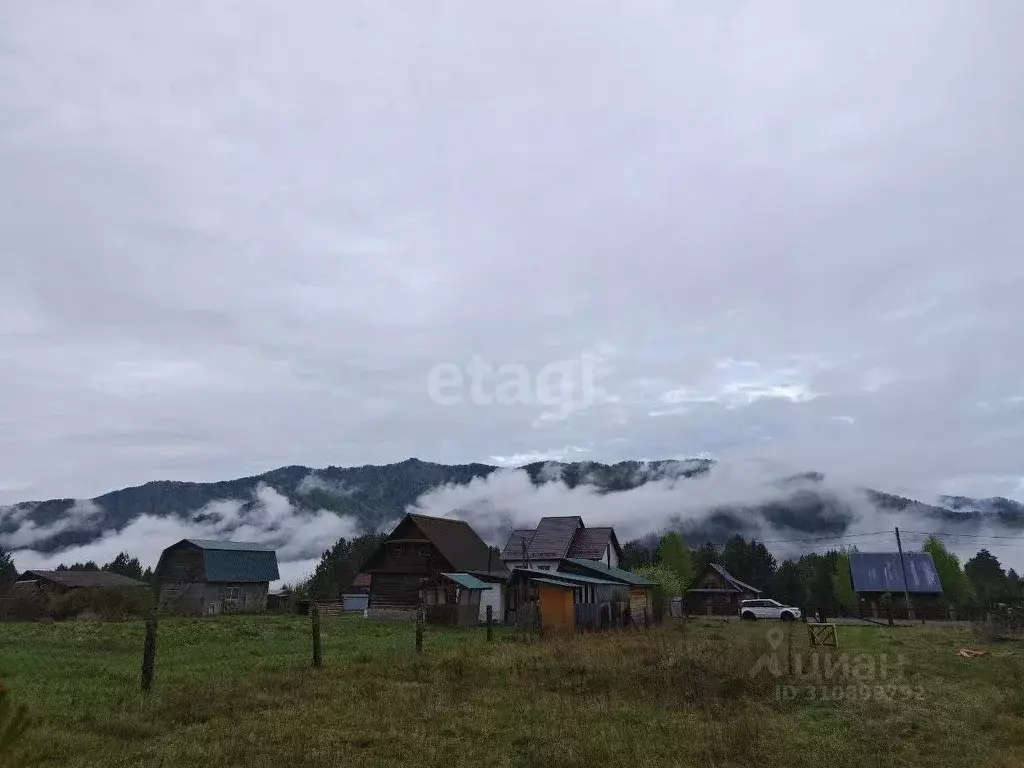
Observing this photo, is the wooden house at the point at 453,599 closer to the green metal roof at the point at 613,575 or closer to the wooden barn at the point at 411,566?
the wooden barn at the point at 411,566

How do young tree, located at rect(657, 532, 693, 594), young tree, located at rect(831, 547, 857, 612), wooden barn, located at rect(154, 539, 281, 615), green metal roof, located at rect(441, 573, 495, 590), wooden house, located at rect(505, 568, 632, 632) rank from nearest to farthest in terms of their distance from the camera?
wooden house, located at rect(505, 568, 632, 632), green metal roof, located at rect(441, 573, 495, 590), wooden barn, located at rect(154, 539, 281, 615), young tree, located at rect(831, 547, 857, 612), young tree, located at rect(657, 532, 693, 594)

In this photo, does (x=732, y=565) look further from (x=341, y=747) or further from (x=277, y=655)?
(x=341, y=747)

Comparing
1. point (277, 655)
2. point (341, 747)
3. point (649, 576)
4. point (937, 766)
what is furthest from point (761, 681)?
point (649, 576)

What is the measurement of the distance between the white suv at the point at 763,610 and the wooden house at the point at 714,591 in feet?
44.5

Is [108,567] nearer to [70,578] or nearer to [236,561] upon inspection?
[70,578]

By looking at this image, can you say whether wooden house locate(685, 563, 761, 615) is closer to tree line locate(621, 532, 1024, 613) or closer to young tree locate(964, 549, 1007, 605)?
tree line locate(621, 532, 1024, 613)

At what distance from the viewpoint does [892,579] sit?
6525cm

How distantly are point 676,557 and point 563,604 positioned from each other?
6657cm

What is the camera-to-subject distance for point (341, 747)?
31.2 feet

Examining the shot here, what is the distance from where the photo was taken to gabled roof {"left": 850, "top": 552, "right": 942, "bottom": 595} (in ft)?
212

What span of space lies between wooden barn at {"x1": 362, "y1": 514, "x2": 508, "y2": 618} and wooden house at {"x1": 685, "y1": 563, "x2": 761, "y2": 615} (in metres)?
30.7

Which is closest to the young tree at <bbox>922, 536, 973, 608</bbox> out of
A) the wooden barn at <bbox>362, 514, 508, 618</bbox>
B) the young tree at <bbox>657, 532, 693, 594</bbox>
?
the young tree at <bbox>657, 532, 693, 594</bbox>

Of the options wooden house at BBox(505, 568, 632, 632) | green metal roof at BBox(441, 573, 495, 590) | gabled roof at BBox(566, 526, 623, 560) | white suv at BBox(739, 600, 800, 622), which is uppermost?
gabled roof at BBox(566, 526, 623, 560)

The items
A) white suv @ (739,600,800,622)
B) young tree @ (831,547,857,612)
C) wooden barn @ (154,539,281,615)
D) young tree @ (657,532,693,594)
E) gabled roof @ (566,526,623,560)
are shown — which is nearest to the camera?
white suv @ (739,600,800,622)
